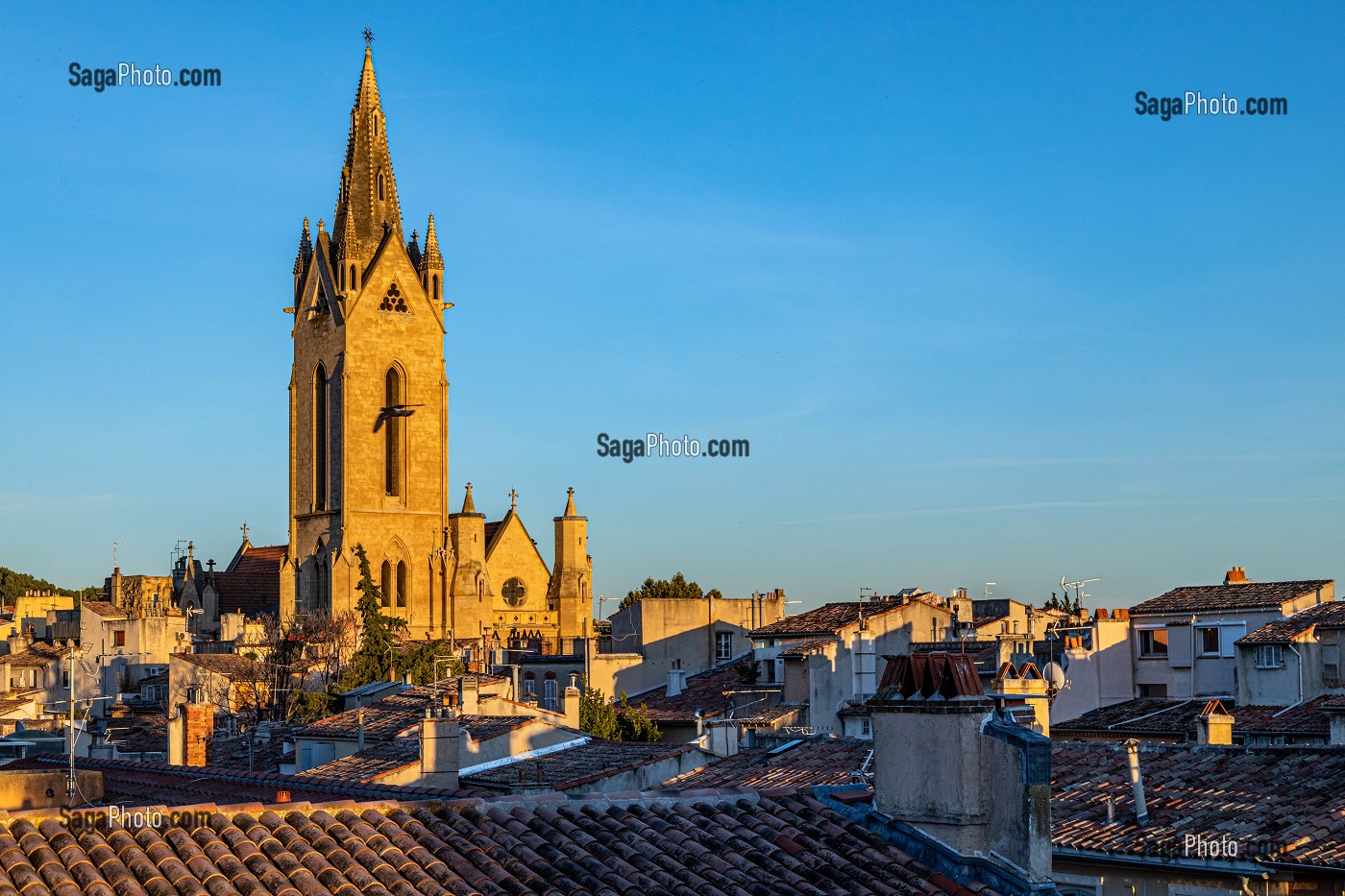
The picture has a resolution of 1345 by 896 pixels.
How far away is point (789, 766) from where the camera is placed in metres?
24.6

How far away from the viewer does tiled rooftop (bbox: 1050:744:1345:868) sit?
16922 millimetres

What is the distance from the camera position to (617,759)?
25.8m

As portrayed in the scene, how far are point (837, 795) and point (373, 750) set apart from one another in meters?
15.2

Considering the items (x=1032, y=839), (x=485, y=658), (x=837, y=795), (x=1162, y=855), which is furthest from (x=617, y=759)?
(x=485, y=658)

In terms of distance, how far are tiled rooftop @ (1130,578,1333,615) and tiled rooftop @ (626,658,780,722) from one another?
8.98 meters

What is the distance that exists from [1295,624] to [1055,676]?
4.58 metres

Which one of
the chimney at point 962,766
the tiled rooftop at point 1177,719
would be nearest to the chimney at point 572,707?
the tiled rooftop at point 1177,719

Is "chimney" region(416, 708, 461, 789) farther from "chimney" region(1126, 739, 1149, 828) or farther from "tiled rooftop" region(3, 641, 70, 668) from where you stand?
"tiled rooftop" region(3, 641, 70, 668)

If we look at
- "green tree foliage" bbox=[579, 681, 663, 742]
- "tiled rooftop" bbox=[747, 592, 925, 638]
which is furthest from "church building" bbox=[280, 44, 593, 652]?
"green tree foliage" bbox=[579, 681, 663, 742]

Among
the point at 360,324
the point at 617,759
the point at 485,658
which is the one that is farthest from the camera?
the point at 360,324

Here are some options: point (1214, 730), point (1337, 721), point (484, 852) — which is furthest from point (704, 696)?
point (484, 852)

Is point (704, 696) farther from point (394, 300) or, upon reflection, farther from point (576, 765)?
point (394, 300)

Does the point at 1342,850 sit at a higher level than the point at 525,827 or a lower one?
lower

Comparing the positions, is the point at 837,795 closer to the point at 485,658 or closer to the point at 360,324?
the point at 485,658
